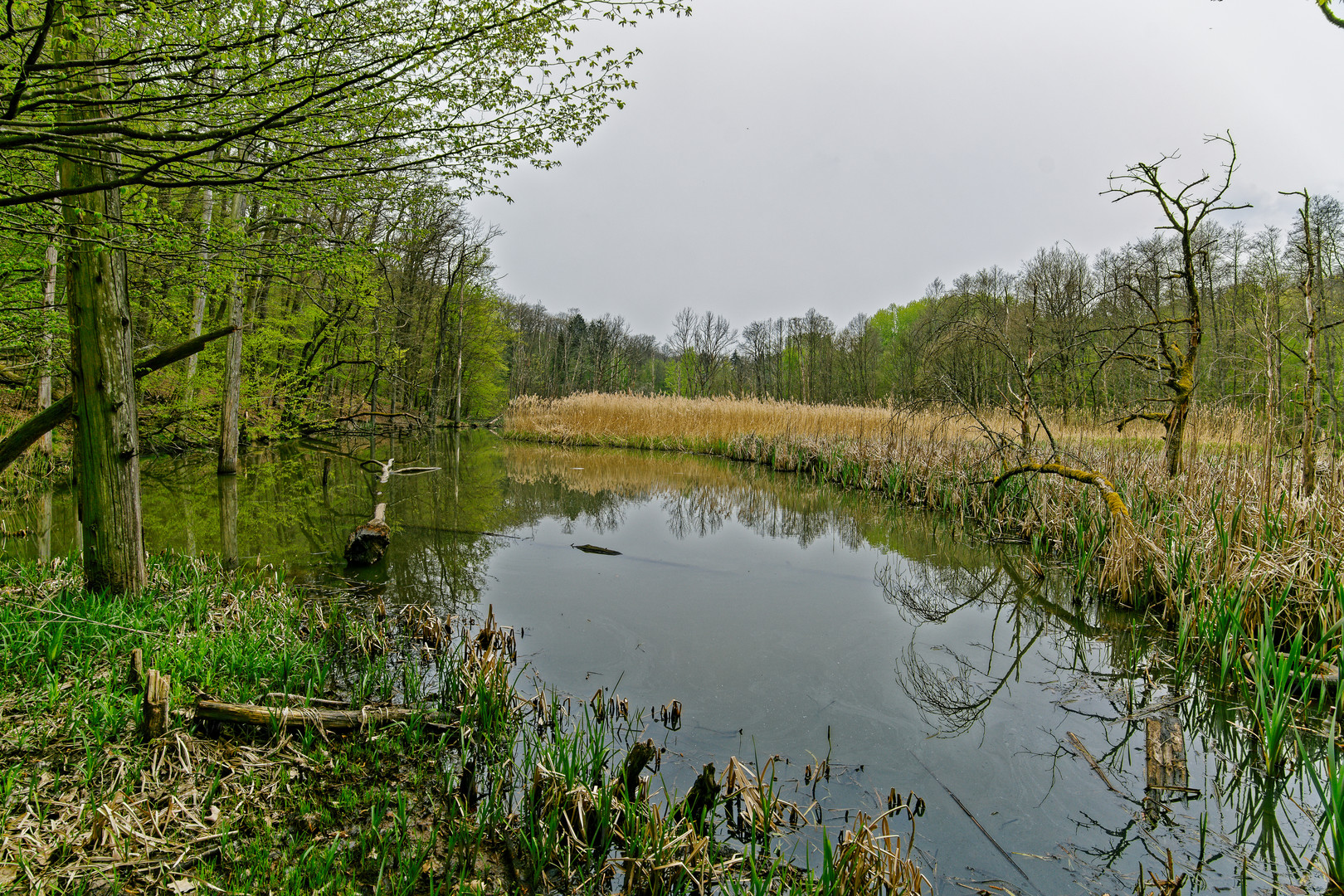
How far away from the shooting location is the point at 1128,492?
566 cm

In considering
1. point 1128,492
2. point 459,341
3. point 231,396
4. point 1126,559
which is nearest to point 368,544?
point 231,396

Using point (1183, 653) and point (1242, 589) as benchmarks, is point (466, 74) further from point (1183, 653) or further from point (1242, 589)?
point (1183, 653)

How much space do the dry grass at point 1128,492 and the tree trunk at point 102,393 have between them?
5876mm

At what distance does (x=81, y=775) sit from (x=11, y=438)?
1.94m

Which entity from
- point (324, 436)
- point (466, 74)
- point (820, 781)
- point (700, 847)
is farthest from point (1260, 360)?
point (324, 436)

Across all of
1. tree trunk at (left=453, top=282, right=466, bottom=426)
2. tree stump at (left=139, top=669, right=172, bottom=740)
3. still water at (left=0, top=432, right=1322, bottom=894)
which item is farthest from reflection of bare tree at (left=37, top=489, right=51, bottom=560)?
tree trunk at (left=453, top=282, right=466, bottom=426)

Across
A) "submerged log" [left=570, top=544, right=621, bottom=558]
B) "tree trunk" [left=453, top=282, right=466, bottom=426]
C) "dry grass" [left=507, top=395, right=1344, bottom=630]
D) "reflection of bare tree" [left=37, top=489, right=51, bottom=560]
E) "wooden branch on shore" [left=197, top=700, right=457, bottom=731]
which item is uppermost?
"tree trunk" [left=453, top=282, right=466, bottom=426]

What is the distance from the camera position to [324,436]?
56.3ft

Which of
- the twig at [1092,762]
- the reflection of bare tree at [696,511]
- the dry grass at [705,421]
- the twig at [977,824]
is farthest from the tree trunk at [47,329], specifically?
the dry grass at [705,421]

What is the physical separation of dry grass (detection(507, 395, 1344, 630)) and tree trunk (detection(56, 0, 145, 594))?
588 centimetres

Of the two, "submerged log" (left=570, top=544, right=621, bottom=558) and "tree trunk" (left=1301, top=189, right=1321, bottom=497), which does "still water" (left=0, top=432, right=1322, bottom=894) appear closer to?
"submerged log" (left=570, top=544, right=621, bottom=558)

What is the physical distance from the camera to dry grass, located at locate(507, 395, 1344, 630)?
3506 mm

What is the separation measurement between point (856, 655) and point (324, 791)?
118 inches

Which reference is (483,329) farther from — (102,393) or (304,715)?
(304,715)
